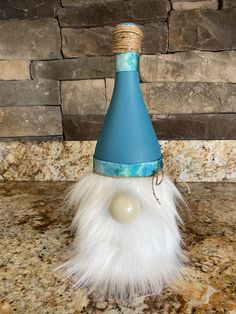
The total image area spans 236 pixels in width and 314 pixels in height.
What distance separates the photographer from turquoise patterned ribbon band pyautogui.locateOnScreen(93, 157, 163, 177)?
38 centimetres

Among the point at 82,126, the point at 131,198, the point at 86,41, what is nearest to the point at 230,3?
the point at 86,41

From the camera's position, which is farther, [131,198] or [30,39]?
[30,39]

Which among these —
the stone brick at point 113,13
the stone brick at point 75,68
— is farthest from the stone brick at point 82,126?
the stone brick at point 113,13

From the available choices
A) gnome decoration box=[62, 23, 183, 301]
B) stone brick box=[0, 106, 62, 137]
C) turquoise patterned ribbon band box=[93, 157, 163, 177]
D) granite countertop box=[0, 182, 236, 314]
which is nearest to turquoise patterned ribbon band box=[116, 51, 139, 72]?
gnome decoration box=[62, 23, 183, 301]

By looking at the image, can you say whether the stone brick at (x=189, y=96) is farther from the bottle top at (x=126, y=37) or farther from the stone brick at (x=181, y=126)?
the bottle top at (x=126, y=37)

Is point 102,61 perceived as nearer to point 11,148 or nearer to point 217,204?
point 11,148

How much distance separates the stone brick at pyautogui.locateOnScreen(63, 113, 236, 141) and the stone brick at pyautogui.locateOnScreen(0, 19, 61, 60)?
17cm

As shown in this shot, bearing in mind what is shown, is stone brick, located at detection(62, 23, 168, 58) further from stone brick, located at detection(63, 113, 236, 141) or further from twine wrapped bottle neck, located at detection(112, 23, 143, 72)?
twine wrapped bottle neck, located at detection(112, 23, 143, 72)

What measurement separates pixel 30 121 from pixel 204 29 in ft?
1.60

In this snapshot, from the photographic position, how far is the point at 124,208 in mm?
344

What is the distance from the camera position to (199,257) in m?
0.43

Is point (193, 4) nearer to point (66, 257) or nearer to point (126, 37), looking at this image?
point (126, 37)

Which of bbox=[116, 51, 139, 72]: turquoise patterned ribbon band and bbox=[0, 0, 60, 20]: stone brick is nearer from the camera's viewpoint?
bbox=[116, 51, 139, 72]: turquoise patterned ribbon band

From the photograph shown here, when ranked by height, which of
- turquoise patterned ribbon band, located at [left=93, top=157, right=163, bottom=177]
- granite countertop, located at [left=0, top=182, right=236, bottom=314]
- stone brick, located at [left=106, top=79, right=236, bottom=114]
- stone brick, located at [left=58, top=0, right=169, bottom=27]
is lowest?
granite countertop, located at [left=0, top=182, right=236, bottom=314]
